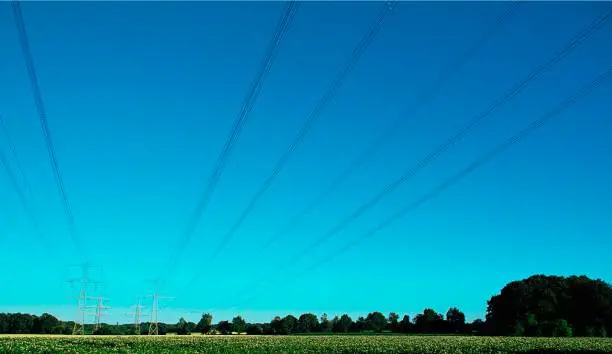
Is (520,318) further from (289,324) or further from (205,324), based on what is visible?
(205,324)

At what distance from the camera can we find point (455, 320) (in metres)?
166

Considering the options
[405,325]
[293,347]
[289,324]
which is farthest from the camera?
[289,324]

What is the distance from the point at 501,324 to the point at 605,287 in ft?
86.1

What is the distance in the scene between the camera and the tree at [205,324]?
19188 cm

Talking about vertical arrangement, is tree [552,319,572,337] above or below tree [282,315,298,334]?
below

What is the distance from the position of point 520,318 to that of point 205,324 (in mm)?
98972

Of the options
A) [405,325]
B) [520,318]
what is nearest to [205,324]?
[405,325]

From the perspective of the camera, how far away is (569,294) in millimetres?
151500

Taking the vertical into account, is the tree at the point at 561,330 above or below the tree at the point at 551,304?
below

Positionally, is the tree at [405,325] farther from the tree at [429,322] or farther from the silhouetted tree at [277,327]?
the silhouetted tree at [277,327]

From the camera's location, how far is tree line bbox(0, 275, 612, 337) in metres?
132

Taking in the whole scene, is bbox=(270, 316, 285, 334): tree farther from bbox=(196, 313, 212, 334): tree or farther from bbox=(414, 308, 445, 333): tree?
bbox=(414, 308, 445, 333): tree

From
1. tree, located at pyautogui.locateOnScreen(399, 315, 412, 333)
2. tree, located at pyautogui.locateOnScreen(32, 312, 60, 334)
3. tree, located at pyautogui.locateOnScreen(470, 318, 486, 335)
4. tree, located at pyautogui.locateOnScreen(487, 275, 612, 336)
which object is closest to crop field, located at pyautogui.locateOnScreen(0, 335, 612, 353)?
tree, located at pyautogui.locateOnScreen(487, 275, 612, 336)

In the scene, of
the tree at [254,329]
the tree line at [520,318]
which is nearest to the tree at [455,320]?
the tree line at [520,318]
